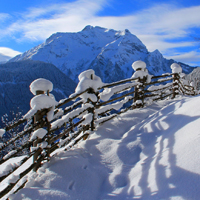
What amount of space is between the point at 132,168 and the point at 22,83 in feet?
249

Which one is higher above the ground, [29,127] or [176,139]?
[29,127]

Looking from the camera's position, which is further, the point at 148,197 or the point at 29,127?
the point at 29,127

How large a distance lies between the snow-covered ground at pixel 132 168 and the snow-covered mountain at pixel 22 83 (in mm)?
46808

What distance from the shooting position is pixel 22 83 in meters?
69.5

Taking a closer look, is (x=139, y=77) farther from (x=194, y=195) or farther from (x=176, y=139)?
(x=194, y=195)

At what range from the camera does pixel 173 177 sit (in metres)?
1.83

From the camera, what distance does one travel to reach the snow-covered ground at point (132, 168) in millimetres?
1813

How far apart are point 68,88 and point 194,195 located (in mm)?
86318

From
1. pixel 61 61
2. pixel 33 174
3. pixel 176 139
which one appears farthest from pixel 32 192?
pixel 61 61

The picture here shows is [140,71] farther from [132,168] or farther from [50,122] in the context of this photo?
[132,168]

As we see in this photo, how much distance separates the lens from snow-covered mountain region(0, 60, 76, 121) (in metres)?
59.5

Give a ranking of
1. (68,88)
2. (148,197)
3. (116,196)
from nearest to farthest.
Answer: (148,197) < (116,196) < (68,88)

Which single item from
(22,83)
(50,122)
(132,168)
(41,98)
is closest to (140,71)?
(50,122)

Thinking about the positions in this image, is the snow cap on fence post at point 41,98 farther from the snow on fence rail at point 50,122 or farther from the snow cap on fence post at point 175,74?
the snow cap on fence post at point 175,74
